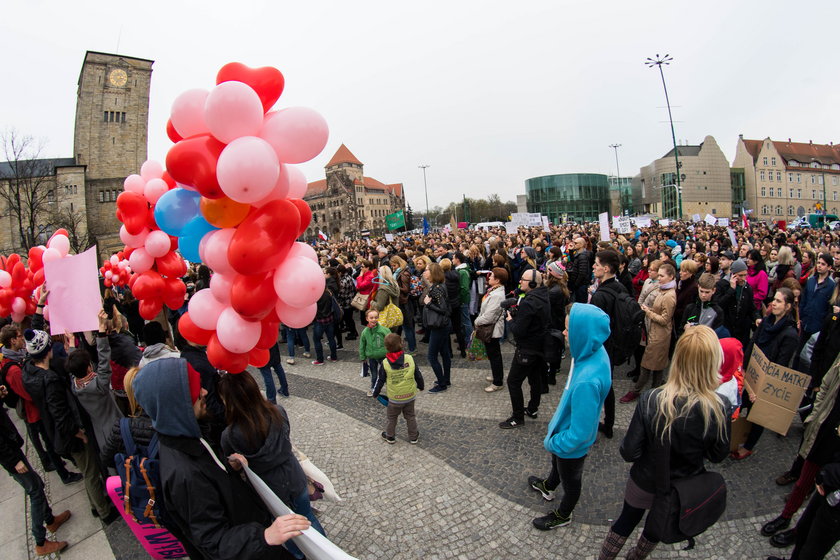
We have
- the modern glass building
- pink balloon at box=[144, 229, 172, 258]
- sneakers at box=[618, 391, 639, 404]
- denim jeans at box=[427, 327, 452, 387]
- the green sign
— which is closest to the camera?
pink balloon at box=[144, 229, 172, 258]

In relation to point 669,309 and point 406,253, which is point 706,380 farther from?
point 406,253

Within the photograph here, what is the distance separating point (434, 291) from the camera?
250 inches

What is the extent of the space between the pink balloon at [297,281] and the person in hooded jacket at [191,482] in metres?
0.70

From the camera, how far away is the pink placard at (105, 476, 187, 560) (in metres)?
2.52

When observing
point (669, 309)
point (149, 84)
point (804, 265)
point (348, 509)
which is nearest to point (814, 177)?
point (804, 265)

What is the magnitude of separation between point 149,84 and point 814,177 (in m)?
104

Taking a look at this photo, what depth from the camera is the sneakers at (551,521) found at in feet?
11.0

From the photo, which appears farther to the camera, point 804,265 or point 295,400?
point 804,265

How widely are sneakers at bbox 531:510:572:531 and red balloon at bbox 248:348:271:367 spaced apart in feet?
8.79

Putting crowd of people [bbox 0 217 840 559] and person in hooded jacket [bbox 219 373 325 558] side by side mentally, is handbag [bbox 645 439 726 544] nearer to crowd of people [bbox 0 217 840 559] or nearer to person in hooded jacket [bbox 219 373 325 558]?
crowd of people [bbox 0 217 840 559]

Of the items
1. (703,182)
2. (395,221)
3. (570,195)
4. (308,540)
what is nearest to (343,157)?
(570,195)

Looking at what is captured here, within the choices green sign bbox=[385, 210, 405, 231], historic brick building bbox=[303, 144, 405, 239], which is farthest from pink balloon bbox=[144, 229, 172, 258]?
historic brick building bbox=[303, 144, 405, 239]

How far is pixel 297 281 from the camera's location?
2516 mm

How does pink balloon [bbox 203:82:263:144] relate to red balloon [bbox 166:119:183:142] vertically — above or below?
below
